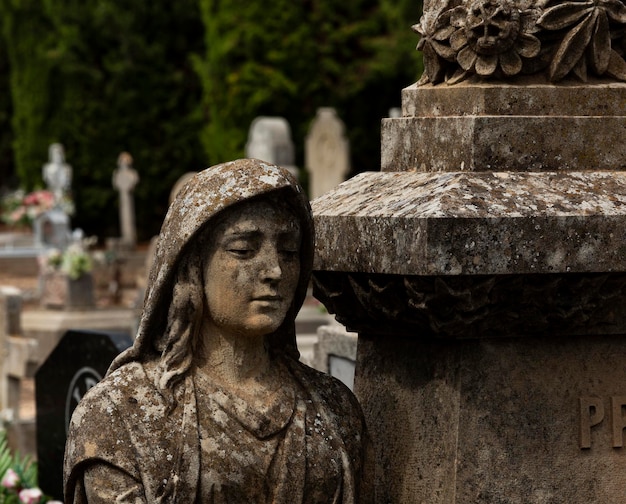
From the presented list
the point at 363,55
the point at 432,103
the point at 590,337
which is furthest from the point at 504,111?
the point at 363,55

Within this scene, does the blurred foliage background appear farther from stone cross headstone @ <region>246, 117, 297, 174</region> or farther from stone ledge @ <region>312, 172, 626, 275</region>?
stone ledge @ <region>312, 172, 626, 275</region>

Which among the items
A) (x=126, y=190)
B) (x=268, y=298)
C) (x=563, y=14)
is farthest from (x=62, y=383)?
(x=126, y=190)

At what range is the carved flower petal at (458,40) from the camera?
3766 millimetres

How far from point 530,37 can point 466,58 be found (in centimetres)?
17

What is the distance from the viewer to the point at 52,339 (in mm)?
15633

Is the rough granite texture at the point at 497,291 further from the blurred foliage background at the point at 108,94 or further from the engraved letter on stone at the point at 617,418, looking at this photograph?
the blurred foliage background at the point at 108,94

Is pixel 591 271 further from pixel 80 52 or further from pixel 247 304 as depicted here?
pixel 80 52

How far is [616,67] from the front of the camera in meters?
3.85

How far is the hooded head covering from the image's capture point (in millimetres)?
3453

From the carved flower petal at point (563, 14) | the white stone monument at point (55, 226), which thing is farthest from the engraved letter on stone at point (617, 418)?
the white stone monument at point (55, 226)

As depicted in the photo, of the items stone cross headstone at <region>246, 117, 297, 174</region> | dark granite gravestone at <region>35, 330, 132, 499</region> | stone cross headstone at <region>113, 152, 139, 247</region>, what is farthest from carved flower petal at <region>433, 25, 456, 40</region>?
stone cross headstone at <region>113, 152, 139, 247</region>

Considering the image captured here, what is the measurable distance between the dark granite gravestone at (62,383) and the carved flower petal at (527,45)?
2.73 meters

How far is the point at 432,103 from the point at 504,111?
242 mm

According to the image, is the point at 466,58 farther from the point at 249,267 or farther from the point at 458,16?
the point at 249,267
